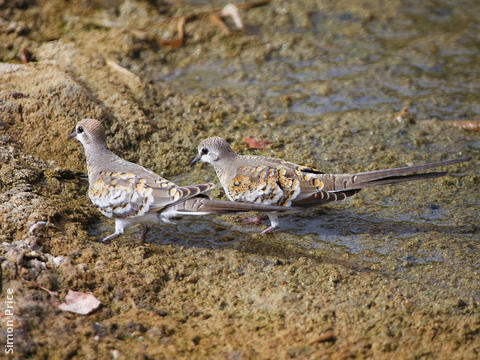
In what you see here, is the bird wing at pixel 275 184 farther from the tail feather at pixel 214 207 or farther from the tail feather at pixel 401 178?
the tail feather at pixel 214 207

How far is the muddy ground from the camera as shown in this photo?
412cm

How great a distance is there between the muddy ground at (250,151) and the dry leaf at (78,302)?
0.20 feet

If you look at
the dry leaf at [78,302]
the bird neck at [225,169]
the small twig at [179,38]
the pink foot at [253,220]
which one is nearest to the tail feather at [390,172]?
the pink foot at [253,220]

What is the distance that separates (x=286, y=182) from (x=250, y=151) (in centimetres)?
121

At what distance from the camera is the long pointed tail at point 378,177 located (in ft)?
16.3

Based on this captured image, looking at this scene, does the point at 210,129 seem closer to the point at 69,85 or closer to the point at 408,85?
the point at 69,85

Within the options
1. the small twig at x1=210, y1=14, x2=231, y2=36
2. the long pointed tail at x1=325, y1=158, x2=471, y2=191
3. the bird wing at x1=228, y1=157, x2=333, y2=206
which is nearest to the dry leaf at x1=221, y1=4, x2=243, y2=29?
the small twig at x1=210, y1=14, x2=231, y2=36

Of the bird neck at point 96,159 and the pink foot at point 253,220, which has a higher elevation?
the bird neck at point 96,159

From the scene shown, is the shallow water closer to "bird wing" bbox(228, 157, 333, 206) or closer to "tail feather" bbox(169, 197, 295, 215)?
"bird wing" bbox(228, 157, 333, 206)

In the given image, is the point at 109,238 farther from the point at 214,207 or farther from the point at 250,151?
the point at 250,151

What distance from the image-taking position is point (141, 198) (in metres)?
4.94

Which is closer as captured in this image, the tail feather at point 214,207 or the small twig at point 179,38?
the tail feather at point 214,207

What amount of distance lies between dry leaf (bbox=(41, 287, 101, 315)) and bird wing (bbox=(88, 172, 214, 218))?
0.91 meters

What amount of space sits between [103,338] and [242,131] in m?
3.40
